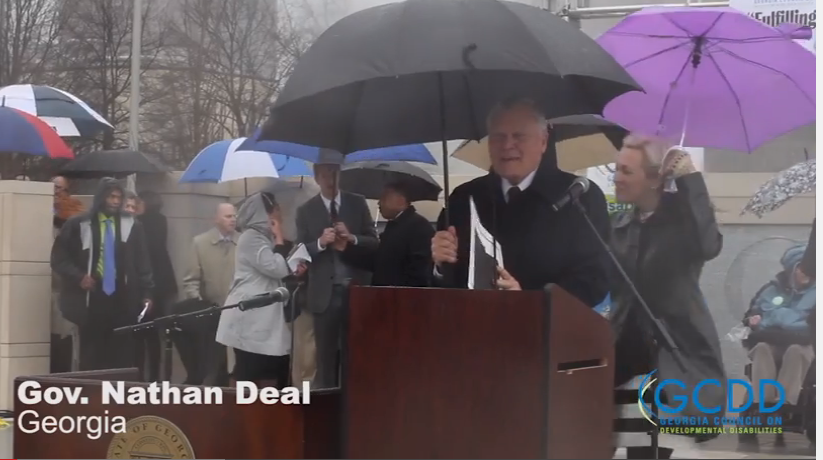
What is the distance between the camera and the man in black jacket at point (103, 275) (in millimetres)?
2805

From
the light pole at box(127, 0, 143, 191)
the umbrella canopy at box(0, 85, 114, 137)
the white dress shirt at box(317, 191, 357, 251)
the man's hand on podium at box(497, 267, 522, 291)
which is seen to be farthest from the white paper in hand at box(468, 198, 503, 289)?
the umbrella canopy at box(0, 85, 114, 137)

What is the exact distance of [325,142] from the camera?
2.63 meters

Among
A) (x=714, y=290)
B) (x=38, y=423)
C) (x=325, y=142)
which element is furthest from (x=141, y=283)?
(x=714, y=290)

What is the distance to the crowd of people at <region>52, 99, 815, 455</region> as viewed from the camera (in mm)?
2609

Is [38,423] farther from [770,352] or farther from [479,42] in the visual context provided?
[770,352]

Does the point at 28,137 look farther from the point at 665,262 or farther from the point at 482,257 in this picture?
the point at 665,262

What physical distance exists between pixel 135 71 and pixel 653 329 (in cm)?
169

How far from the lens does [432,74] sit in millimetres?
2570

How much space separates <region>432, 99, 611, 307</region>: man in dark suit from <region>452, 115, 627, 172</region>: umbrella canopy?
0.03 m

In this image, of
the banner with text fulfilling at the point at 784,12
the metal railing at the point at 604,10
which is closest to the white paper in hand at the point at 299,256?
the metal railing at the point at 604,10

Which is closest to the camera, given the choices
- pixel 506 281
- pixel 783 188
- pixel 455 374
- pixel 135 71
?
pixel 455 374

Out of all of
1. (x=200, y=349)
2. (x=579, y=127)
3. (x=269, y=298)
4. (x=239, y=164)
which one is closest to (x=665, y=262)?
(x=579, y=127)

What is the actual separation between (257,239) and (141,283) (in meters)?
0.39

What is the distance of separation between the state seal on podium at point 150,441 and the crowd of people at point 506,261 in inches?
6.0
